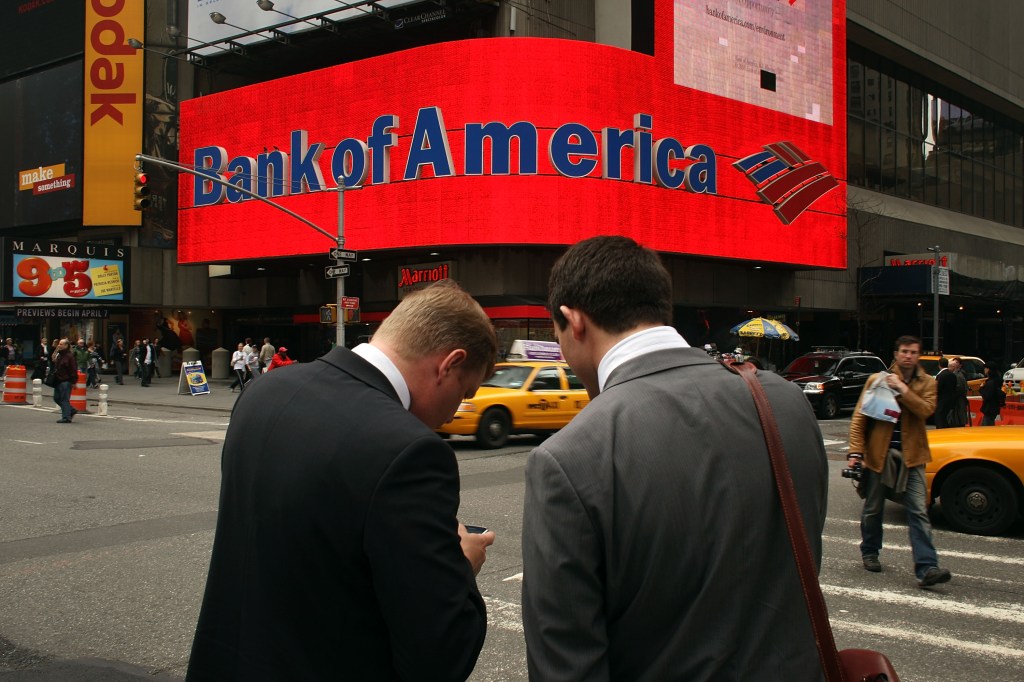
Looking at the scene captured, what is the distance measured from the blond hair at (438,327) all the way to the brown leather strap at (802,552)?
75cm

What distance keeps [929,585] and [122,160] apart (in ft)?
140

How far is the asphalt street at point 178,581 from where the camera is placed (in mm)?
4887

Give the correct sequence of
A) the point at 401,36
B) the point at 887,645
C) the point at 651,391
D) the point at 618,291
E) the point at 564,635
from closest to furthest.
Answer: the point at 564,635 < the point at 651,391 < the point at 618,291 < the point at 887,645 < the point at 401,36

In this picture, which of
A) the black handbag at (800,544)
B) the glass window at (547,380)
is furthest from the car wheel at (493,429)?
the black handbag at (800,544)

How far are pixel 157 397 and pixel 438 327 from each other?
28582mm

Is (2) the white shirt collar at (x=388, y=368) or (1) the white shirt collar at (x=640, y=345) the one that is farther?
(2) the white shirt collar at (x=388, y=368)

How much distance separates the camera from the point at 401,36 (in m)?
35.9

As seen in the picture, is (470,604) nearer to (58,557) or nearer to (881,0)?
(58,557)

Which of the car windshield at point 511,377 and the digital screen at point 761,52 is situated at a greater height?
the digital screen at point 761,52

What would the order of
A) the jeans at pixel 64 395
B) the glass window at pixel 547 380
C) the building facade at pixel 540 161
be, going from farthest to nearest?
1. the building facade at pixel 540 161
2. the jeans at pixel 64 395
3. the glass window at pixel 547 380

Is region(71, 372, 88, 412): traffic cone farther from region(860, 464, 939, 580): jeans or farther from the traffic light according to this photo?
region(860, 464, 939, 580): jeans

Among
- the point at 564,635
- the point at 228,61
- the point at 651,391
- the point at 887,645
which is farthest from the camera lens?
the point at 228,61

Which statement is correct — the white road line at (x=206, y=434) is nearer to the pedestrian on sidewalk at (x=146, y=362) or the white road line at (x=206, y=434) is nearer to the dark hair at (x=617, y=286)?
the dark hair at (x=617, y=286)

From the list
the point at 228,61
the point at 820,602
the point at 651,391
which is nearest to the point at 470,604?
the point at 651,391
